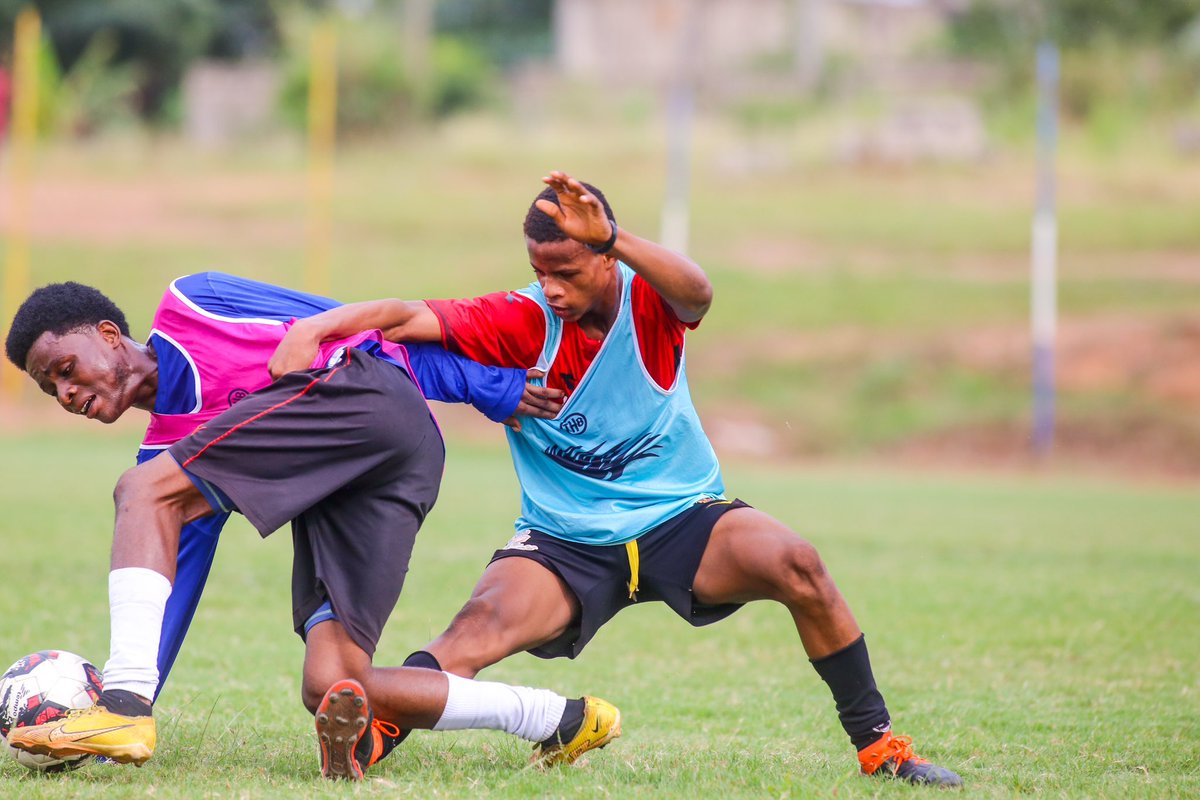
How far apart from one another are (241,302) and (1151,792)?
10.5 ft

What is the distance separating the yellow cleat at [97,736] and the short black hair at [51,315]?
3.83 feet

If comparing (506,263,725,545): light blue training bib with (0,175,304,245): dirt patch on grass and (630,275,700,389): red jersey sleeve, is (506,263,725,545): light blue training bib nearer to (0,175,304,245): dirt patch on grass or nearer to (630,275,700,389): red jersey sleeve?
(630,275,700,389): red jersey sleeve

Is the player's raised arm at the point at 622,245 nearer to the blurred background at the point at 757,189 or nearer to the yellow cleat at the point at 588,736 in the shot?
the yellow cleat at the point at 588,736

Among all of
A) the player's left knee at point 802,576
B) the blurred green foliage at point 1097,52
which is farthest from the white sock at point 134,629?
the blurred green foliage at point 1097,52

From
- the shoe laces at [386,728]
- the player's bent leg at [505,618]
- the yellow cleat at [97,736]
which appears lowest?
the shoe laces at [386,728]

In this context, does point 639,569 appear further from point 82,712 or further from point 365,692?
point 82,712

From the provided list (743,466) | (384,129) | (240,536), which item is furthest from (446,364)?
(384,129)

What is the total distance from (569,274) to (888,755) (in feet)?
6.03

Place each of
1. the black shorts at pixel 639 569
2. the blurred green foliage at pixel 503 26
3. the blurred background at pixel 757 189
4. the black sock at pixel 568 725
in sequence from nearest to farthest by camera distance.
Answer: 1. the black sock at pixel 568 725
2. the black shorts at pixel 639 569
3. the blurred background at pixel 757 189
4. the blurred green foliage at pixel 503 26

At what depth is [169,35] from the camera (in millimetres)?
35875

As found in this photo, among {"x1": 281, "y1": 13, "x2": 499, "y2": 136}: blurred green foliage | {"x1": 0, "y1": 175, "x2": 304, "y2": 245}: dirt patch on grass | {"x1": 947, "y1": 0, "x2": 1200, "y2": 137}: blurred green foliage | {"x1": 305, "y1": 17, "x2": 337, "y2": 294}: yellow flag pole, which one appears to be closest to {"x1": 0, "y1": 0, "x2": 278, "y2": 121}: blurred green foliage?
{"x1": 281, "y1": 13, "x2": 499, "y2": 136}: blurred green foliage

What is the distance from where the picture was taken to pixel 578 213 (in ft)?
14.1

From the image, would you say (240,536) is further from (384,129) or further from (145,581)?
(384,129)

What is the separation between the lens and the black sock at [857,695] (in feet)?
14.8
